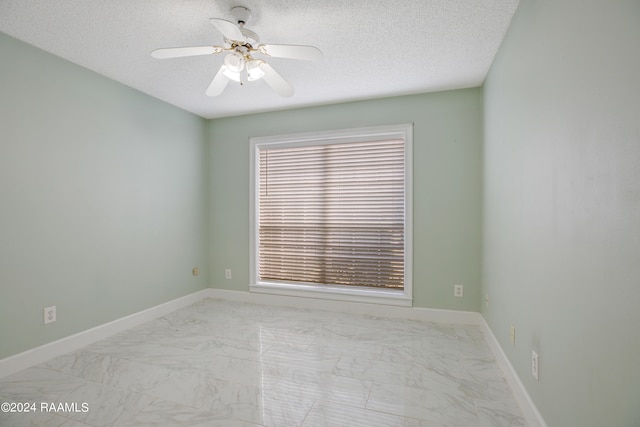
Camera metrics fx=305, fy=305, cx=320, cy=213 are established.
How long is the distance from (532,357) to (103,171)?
3572 millimetres

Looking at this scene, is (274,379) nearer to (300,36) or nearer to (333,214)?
(333,214)

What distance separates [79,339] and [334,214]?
8.84ft

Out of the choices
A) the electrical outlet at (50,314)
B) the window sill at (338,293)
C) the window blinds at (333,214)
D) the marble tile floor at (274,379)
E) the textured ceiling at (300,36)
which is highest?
the textured ceiling at (300,36)

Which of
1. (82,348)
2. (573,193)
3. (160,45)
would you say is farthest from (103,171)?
(573,193)

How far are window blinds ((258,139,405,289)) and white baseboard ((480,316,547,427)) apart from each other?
1111 millimetres

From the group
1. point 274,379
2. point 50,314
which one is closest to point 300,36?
point 274,379

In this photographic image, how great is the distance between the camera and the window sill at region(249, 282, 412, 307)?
3.38 m

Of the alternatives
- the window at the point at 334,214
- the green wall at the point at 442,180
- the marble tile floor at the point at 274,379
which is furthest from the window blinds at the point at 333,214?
the marble tile floor at the point at 274,379

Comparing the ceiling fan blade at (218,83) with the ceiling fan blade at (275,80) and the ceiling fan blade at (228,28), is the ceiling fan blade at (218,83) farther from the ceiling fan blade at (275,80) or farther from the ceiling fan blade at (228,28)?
the ceiling fan blade at (228,28)

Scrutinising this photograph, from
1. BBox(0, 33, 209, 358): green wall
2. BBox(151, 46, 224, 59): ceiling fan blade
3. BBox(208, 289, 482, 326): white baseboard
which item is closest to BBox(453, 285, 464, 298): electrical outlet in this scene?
BBox(208, 289, 482, 326): white baseboard

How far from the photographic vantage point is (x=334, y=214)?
368 centimetres

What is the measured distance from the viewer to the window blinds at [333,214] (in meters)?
3.45

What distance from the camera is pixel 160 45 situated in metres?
2.30

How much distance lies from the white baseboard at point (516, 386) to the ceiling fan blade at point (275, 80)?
242 centimetres
